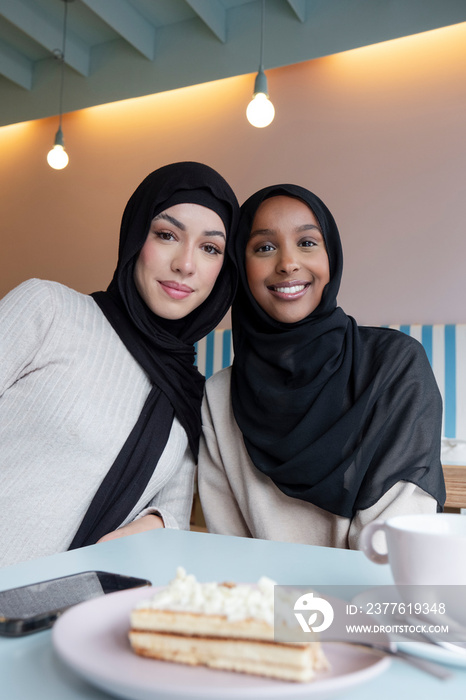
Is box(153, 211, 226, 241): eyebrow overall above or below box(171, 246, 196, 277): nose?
above

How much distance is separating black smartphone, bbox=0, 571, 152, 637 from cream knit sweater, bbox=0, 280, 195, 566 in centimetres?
52

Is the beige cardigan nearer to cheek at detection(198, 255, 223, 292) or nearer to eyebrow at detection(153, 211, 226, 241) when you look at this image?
cheek at detection(198, 255, 223, 292)

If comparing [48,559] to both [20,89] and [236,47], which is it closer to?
[236,47]

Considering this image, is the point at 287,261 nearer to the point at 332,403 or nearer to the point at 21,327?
the point at 332,403

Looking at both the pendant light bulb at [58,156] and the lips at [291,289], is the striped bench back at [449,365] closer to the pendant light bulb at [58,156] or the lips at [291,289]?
the lips at [291,289]

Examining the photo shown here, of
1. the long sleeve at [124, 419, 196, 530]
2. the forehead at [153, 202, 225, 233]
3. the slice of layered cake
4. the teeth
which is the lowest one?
the long sleeve at [124, 419, 196, 530]

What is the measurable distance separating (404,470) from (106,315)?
2.24ft

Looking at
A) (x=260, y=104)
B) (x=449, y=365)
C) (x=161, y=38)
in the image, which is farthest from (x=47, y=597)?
(x=161, y=38)

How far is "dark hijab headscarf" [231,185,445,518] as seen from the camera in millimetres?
1068

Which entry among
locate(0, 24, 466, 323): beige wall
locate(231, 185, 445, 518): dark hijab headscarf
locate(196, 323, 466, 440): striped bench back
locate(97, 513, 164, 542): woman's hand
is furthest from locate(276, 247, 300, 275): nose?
locate(0, 24, 466, 323): beige wall

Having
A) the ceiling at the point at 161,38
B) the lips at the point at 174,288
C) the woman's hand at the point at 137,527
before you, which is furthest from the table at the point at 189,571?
the ceiling at the point at 161,38

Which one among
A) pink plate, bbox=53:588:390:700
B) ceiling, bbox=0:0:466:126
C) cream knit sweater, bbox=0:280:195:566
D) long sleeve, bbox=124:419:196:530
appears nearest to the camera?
pink plate, bbox=53:588:390:700

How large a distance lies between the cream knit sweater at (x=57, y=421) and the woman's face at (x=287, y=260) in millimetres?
353

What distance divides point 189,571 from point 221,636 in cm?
29
